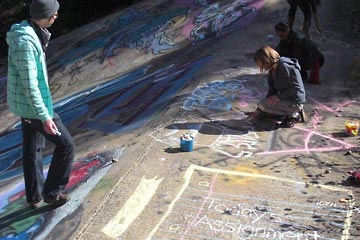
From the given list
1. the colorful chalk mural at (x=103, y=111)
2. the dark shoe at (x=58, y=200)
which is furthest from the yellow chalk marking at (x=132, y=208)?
the colorful chalk mural at (x=103, y=111)

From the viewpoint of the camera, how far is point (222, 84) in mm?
7641

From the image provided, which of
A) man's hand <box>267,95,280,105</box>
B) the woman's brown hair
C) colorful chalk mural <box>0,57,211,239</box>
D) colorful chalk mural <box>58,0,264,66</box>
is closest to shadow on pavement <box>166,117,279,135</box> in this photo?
man's hand <box>267,95,280,105</box>

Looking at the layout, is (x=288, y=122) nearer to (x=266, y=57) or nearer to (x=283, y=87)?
(x=283, y=87)

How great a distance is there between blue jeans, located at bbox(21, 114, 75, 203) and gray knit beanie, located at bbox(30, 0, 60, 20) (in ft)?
2.92

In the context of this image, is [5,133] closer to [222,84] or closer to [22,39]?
[222,84]

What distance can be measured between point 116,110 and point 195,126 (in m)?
3.38

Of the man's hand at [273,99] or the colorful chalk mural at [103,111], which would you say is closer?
the colorful chalk mural at [103,111]

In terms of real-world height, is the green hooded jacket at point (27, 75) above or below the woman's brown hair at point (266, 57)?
above

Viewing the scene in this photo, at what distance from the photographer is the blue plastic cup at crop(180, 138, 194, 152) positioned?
17.2 ft

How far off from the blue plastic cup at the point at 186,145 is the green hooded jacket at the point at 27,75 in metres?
1.81

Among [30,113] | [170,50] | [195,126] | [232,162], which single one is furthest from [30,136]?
[170,50]

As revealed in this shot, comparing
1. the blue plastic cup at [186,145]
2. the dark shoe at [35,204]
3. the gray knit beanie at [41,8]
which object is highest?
the gray knit beanie at [41,8]

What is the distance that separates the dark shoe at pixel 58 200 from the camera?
427cm

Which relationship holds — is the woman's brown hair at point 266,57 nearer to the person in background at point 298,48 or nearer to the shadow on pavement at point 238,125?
the shadow on pavement at point 238,125
